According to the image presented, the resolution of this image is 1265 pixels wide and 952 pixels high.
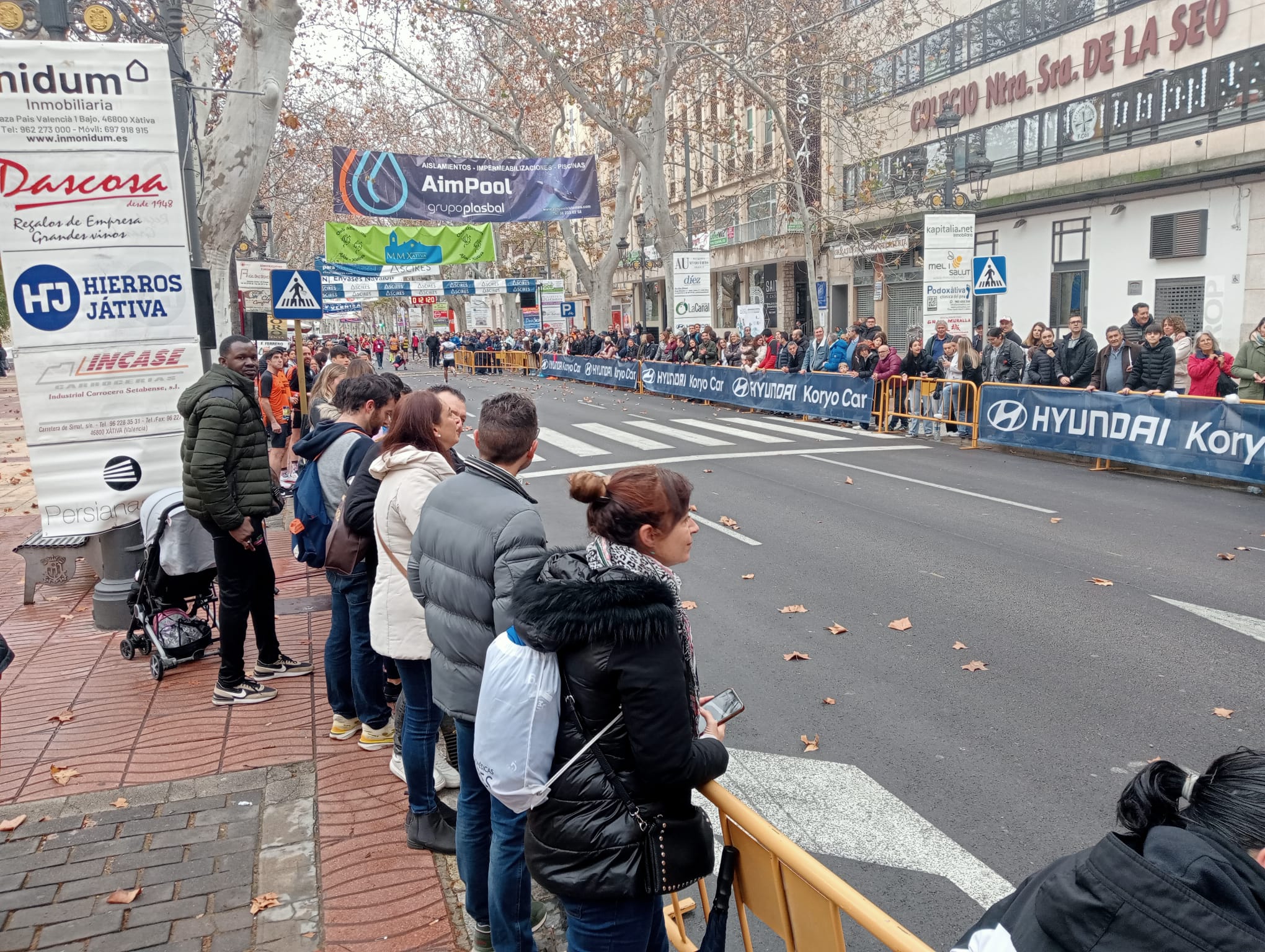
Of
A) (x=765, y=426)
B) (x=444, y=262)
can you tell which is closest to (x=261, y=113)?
(x=765, y=426)

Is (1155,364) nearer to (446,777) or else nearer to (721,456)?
(721,456)

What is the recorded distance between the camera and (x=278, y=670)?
6.12 metres

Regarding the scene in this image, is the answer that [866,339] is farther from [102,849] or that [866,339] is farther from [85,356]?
[102,849]

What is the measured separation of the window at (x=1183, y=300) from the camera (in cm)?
2412

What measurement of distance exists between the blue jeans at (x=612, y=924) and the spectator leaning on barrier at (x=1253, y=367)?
12862 millimetres

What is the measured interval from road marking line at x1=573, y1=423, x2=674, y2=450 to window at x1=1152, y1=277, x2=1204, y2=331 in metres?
14.3

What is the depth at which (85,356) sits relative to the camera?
6840 millimetres

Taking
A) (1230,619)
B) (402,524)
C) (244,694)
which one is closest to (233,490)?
(244,694)

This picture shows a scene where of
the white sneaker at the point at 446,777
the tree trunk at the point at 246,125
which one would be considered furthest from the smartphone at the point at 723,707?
the tree trunk at the point at 246,125

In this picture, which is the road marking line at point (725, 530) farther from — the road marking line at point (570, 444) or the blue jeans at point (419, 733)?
the blue jeans at point (419, 733)

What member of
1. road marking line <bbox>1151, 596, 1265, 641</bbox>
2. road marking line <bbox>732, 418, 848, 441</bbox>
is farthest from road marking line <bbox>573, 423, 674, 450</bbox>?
road marking line <bbox>1151, 596, 1265, 641</bbox>

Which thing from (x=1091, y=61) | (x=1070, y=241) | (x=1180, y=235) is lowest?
(x=1180, y=235)

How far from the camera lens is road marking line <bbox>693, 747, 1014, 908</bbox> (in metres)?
3.93

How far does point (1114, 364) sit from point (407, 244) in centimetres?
1678
